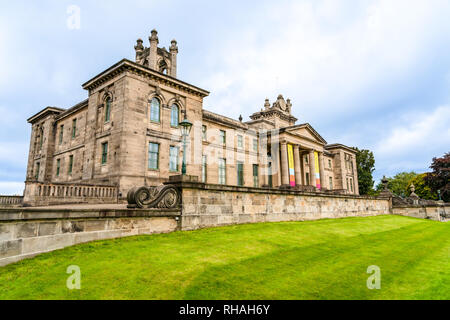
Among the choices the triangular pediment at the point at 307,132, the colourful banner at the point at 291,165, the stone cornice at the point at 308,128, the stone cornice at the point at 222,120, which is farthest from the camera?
the triangular pediment at the point at 307,132

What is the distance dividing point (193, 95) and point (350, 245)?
20.8 metres

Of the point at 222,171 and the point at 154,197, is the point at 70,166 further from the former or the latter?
the point at 154,197

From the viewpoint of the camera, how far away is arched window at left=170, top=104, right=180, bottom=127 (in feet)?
80.3

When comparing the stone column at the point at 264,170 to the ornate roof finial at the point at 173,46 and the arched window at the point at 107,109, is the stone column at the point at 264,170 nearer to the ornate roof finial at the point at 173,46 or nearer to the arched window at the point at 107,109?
the ornate roof finial at the point at 173,46

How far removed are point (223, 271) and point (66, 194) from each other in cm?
1491

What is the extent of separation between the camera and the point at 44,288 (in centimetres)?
471

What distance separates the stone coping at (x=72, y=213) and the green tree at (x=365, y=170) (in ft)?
213

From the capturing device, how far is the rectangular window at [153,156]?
22083mm

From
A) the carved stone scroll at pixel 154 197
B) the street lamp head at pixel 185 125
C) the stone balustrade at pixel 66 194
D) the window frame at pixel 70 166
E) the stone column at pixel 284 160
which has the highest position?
the stone column at pixel 284 160

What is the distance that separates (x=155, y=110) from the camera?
2323cm

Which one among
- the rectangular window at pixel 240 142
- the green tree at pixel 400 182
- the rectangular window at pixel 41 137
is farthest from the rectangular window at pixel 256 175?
the green tree at pixel 400 182

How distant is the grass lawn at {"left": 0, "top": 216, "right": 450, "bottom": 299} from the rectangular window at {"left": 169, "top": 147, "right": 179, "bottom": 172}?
49.8 ft
